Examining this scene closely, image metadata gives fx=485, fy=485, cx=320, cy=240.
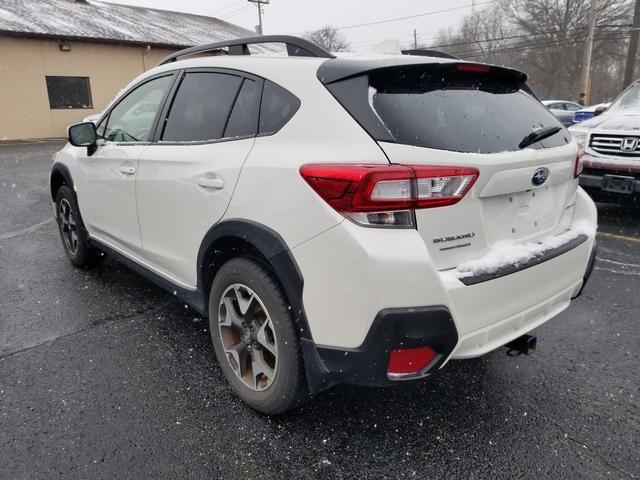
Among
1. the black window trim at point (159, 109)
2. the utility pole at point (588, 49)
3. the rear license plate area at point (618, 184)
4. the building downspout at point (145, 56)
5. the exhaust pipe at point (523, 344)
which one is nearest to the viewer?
the exhaust pipe at point (523, 344)

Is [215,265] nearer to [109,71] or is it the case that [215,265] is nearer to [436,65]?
[436,65]

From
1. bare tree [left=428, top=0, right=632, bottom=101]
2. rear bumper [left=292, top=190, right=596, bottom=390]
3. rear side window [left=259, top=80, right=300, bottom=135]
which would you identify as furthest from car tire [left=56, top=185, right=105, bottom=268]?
bare tree [left=428, top=0, right=632, bottom=101]

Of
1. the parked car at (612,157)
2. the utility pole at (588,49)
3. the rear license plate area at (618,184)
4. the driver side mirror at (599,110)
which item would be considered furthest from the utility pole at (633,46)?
the rear license plate area at (618,184)

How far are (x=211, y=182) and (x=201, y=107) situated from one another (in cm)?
58

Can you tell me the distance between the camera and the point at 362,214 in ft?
5.98

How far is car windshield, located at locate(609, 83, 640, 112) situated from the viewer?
21.2 feet

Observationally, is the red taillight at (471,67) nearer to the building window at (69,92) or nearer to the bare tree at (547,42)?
the building window at (69,92)

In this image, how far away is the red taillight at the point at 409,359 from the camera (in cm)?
184

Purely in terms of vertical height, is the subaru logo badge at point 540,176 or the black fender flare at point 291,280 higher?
the subaru logo badge at point 540,176

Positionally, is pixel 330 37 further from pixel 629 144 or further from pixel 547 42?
pixel 629 144

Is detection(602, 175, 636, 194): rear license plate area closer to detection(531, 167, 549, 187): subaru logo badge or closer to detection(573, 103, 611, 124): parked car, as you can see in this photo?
detection(573, 103, 611, 124): parked car

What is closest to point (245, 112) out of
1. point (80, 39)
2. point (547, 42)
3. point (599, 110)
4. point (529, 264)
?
point (529, 264)

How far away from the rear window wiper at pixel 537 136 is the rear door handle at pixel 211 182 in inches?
55.0

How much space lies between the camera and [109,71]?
20719 mm
